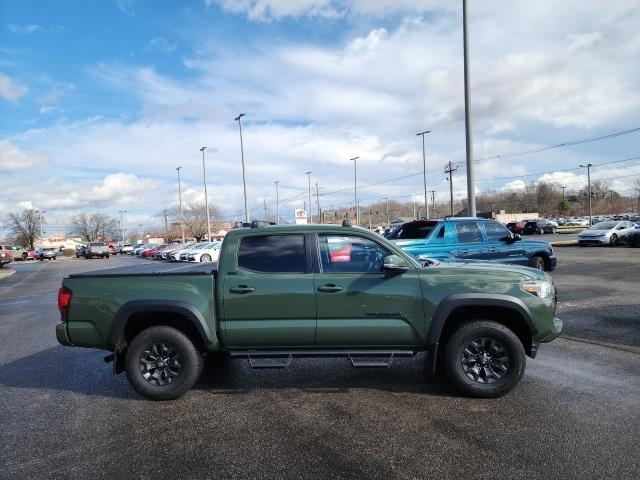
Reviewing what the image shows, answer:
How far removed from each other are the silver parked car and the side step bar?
27010 millimetres

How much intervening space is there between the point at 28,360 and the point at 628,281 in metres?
13.8

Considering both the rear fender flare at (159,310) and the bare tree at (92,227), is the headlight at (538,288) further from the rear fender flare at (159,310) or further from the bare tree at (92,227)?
the bare tree at (92,227)

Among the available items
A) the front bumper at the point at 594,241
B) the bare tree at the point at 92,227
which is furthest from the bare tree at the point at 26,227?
the front bumper at the point at 594,241

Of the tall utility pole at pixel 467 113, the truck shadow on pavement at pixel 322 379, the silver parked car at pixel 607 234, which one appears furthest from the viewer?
the silver parked car at pixel 607 234

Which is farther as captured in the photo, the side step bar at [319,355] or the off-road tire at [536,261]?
the off-road tire at [536,261]

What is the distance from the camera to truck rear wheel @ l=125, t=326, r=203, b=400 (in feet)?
15.7

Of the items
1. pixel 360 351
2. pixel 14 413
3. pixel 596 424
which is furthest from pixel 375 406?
pixel 14 413

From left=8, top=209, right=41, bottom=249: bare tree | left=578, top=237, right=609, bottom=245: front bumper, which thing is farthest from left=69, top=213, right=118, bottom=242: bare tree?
left=578, top=237, right=609, bottom=245: front bumper

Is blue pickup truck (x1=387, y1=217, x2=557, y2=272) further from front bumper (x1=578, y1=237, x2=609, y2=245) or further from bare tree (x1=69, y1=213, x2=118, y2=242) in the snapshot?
bare tree (x1=69, y1=213, x2=118, y2=242)

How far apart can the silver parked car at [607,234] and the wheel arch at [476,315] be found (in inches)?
1032

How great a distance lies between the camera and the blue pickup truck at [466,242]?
441 inches

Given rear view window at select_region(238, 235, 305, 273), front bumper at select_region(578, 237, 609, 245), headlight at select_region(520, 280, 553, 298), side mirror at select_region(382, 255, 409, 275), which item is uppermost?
rear view window at select_region(238, 235, 305, 273)

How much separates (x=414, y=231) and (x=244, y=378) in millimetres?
7474

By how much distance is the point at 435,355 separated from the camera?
4668mm
